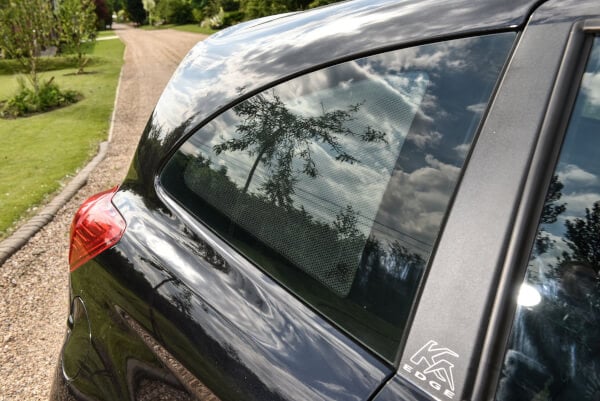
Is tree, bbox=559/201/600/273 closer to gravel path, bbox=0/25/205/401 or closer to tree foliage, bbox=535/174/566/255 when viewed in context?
tree foliage, bbox=535/174/566/255

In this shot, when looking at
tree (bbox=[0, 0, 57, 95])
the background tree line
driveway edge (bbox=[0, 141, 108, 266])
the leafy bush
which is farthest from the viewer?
the background tree line

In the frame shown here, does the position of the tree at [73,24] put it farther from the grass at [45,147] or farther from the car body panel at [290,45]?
the car body panel at [290,45]

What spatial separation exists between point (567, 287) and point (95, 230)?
1323 millimetres

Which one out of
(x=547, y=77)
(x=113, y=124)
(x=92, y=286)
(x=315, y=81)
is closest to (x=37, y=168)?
(x=113, y=124)

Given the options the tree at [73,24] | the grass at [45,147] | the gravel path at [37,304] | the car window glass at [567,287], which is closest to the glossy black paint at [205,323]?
the car window glass at [567,287]

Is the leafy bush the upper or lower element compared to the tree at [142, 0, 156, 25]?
lower

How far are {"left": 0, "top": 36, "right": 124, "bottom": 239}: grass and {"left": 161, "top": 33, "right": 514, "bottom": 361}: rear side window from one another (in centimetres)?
490

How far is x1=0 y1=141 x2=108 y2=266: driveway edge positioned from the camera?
5.03 meters

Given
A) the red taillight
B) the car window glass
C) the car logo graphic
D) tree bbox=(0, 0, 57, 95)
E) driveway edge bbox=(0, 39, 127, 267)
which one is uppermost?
the car window glass

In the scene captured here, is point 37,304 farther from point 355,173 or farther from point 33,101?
point 33,101

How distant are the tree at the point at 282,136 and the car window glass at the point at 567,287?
0.39 metres

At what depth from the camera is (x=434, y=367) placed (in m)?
0.94

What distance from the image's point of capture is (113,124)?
37.4 ft

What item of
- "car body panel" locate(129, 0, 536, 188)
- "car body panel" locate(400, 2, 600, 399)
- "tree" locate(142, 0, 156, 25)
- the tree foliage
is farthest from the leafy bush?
"tree" locate(142, 0, 156, 25)
